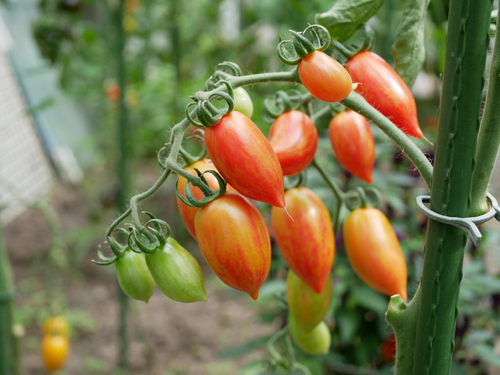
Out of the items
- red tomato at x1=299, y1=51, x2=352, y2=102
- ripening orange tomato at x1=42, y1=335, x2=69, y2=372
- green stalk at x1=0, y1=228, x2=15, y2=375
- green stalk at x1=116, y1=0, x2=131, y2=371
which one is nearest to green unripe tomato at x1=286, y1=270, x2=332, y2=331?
red tomato at x1=299, y1=51, x2=352, y2=102

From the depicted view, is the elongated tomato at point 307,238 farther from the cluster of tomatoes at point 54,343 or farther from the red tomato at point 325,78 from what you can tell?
the cluster of tomatoes at point 54,343

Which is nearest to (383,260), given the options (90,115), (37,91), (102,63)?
(102,63)

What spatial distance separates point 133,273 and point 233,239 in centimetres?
11

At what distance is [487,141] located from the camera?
0.40 metres

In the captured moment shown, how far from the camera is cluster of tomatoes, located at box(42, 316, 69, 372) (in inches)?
58.5

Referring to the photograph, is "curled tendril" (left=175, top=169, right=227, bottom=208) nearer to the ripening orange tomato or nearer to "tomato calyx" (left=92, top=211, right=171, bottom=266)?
"tomato calyx" (left=92, top=211, right=171, bottom=266)

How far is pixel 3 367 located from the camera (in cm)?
97

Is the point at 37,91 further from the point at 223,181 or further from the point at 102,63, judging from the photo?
the point at 223,181


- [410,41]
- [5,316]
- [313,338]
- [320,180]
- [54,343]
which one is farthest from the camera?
[54,343]

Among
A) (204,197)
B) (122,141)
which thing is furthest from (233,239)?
(122,141)

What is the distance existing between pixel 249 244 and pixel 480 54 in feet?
0.74

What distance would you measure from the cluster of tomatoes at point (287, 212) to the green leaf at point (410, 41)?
4 centimetres

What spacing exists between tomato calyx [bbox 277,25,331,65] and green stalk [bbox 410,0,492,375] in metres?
0.10

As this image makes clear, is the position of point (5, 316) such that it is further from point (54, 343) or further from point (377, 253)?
point (377, 253)
